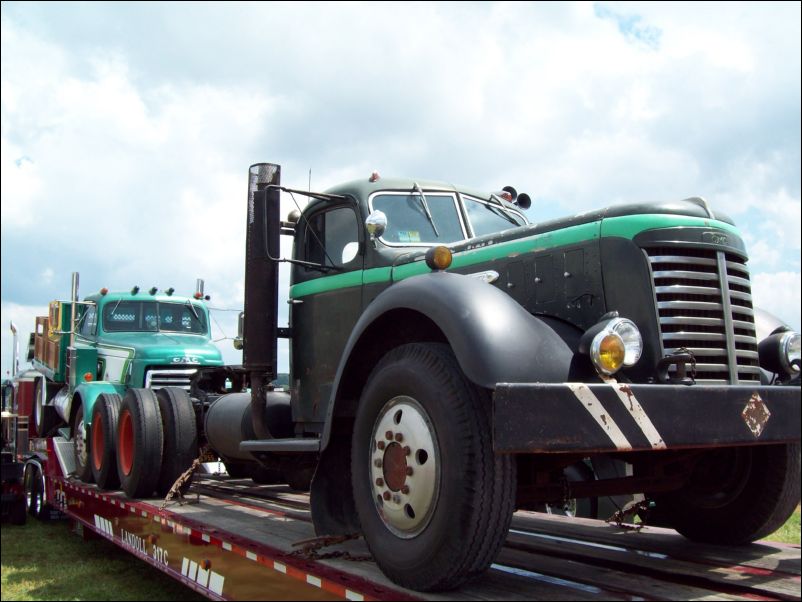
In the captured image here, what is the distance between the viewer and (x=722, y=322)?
3.57 m

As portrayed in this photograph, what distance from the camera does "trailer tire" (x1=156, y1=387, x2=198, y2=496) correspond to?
6.97 meters

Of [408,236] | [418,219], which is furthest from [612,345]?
[418,219]

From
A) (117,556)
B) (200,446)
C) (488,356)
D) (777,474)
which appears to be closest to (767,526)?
(777,474)

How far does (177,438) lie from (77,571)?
1.52m

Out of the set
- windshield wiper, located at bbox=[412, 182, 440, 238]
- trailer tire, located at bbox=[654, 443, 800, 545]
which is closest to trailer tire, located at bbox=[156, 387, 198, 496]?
windshield wiper, located at bbox=[412, 182, 440, 238]

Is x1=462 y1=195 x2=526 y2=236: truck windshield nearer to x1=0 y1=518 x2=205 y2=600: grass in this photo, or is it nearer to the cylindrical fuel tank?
the cylindrical fuel tank

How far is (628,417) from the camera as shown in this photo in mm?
2996

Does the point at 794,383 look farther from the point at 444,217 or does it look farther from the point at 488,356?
the point at 444,217

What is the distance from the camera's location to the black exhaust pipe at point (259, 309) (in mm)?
5148

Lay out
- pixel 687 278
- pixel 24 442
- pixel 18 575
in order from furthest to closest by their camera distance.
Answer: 1. pixel 24 442
2. pixel 18 575
3. pixel 687 278

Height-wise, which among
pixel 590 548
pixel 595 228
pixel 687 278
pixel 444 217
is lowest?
pixel 590 548

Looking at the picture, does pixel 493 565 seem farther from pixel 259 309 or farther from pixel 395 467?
pixel 259 309

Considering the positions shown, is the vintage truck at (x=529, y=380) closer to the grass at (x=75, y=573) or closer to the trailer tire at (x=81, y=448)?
the grass at (x=75, y=573)

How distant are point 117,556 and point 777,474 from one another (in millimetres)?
6283
